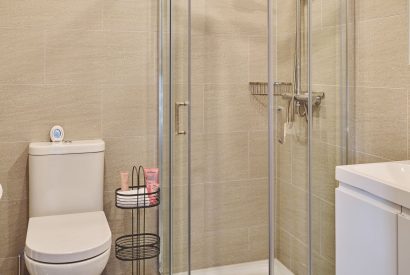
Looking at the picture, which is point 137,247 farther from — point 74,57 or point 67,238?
point 74,57

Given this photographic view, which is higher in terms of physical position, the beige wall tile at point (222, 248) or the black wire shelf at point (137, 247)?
the beige wall tile at point (222, 248)

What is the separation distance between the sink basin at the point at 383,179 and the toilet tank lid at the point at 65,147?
1405mm

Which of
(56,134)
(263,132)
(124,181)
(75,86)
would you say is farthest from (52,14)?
(263,132)

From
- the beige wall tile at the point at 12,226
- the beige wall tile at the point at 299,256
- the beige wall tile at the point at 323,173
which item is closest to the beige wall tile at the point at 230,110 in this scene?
the beige wall tile at the point at 323,173

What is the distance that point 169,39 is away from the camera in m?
2.59

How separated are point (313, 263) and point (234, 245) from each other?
0.32 metres

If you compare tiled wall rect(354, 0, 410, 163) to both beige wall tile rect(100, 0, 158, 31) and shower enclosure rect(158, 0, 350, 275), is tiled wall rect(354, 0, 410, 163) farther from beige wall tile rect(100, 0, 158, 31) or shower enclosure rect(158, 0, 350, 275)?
beige wall tile rect(100, 0, 158, 31)

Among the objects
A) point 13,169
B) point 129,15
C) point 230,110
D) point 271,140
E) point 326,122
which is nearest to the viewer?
point 271,140

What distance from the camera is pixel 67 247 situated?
200 cm

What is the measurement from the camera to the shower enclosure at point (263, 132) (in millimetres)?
1597

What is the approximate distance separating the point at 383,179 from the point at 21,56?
79.1 inches

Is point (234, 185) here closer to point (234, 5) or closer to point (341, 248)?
point (341, 248)

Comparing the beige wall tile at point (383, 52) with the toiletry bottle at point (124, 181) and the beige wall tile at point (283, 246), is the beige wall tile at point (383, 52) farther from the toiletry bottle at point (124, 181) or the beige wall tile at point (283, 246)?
the toiletry bottle at point (124, 181)

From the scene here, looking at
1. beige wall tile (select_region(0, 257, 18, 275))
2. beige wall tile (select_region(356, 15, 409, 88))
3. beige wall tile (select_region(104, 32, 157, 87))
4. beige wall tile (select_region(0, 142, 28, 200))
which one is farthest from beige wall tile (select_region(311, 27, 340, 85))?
beige wall tile (select_region(0, 257, 18, 275))
